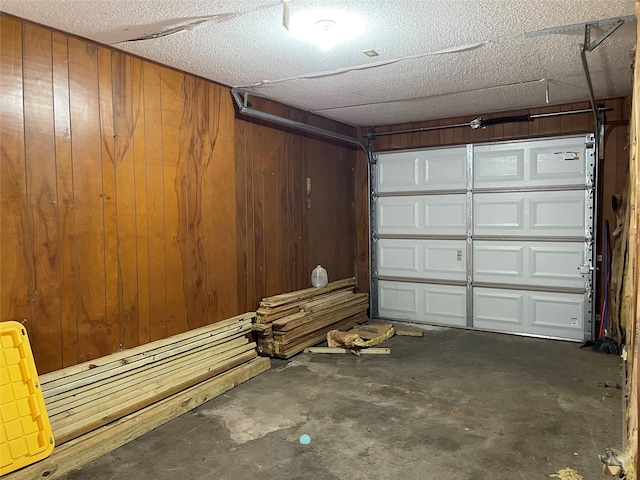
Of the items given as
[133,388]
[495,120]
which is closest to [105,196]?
[133,388]

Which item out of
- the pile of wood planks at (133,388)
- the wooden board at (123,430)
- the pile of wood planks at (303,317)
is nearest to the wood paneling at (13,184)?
the pile of wood planks at (133,388)

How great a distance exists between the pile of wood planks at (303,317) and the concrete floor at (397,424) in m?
0.23

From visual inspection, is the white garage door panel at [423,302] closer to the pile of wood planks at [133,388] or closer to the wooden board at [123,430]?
the pile of wood planks at [133,388]

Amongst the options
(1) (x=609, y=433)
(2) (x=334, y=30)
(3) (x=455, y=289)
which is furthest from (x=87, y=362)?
(3) (x=455, y=289)

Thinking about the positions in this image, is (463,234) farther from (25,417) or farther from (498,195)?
(25,417)

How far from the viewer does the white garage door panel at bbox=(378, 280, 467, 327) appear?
5.73m

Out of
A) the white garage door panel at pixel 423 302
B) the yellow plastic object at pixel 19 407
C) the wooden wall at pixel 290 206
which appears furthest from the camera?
the white garage door panel at pixel 423 302

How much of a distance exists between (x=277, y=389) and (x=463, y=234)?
3.19 metres

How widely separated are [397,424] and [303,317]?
1.78m

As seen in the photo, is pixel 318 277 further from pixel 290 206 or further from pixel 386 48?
pixel 386 48

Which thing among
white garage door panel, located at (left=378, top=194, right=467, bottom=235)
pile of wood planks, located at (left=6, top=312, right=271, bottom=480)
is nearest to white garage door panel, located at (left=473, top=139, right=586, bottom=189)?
white garage door panel, located at (left=378, top=194, right=467, bottom=235)

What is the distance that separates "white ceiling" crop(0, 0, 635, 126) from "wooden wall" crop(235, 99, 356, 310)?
0.50 metres

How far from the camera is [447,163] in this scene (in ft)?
18.6

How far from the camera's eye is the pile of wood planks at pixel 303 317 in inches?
173
